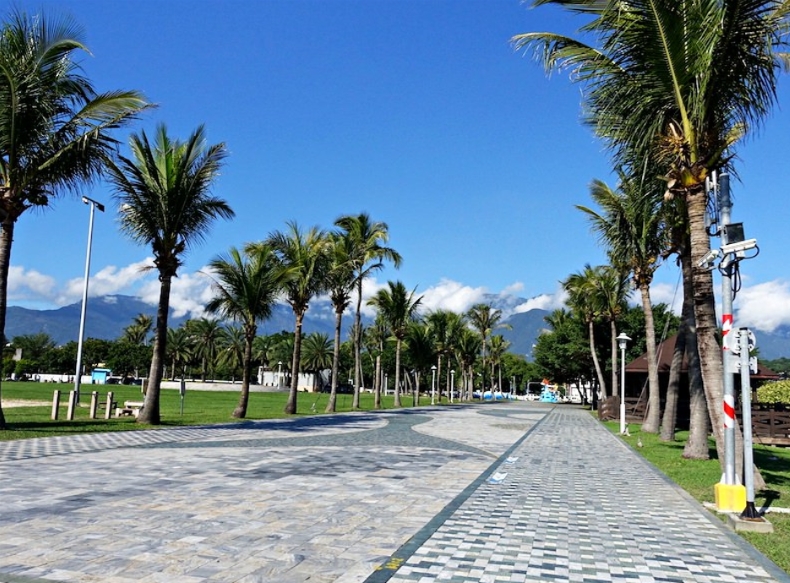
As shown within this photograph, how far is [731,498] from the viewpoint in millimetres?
8172

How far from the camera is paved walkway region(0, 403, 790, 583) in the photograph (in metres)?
5.38

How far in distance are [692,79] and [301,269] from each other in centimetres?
1915

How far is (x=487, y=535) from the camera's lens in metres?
6.77

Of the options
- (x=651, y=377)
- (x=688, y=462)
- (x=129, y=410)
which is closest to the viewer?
(x=688, y=462)

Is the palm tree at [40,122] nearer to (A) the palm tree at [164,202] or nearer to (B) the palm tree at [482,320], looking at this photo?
(A) the palm tree at [164,202]

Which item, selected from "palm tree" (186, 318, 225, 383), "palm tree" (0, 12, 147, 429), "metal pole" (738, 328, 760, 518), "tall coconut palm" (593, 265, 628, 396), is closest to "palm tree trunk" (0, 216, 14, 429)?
"palm tree" (0, 12, 147, 429)

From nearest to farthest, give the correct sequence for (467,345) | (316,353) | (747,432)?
1. (747,432)
2. (467,345)
3. (316,353)

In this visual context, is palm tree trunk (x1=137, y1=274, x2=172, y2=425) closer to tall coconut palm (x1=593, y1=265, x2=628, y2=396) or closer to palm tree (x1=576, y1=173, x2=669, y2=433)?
palm tree (x1=576, y1=173, x2=669, y2=433)

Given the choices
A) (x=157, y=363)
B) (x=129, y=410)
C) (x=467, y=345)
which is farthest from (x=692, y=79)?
(x=467, y=345)

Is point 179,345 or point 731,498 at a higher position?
point 179,345

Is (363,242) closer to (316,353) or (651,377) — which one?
(651,377)

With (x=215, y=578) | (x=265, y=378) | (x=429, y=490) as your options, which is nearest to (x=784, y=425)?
(x=429, y=490)

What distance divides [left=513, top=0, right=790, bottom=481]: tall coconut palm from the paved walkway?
3.02 meters

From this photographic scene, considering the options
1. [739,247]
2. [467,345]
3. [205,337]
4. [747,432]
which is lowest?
[747,432]
